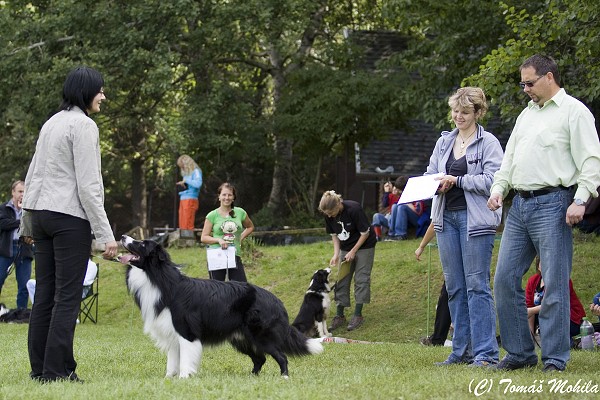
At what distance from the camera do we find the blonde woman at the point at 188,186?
22.8 metres

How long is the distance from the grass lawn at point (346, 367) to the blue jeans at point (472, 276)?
13.3 inches

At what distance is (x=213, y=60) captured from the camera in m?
24.7

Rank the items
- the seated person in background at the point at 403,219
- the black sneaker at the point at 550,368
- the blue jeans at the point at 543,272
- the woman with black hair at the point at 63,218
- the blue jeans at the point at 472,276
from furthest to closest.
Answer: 1. the seated person in background at the point at 403,219
2. the blue jeans at the point at 472,276
3. the black sneaker at the point at 550,368
4. the blue jeans at the point at 543,272
5. the woman with black hair at the point at 63,218

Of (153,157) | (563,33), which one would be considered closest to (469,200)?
(563,33)

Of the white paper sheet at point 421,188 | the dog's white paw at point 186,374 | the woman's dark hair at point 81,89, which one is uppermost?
the woman's dark hair at point 81,89

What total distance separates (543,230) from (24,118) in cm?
1845

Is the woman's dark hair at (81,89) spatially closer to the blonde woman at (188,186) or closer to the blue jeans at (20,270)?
the blue jeans at (20,270)

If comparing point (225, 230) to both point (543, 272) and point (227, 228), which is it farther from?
point (543, 272)

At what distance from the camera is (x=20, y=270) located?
15609mm

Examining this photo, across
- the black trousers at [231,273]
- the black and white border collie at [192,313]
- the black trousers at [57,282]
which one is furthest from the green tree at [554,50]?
the black trousers at [57,282]

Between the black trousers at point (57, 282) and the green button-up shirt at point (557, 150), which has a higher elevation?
the green button-up shirt at point (557, 150)

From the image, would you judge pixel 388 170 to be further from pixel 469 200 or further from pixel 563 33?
pixel 469 200

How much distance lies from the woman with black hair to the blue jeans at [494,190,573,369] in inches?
115

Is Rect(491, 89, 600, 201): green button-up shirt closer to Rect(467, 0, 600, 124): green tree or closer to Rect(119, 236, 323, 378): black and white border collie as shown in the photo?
Rect(119, 236, 323, 378): black and white border collie
